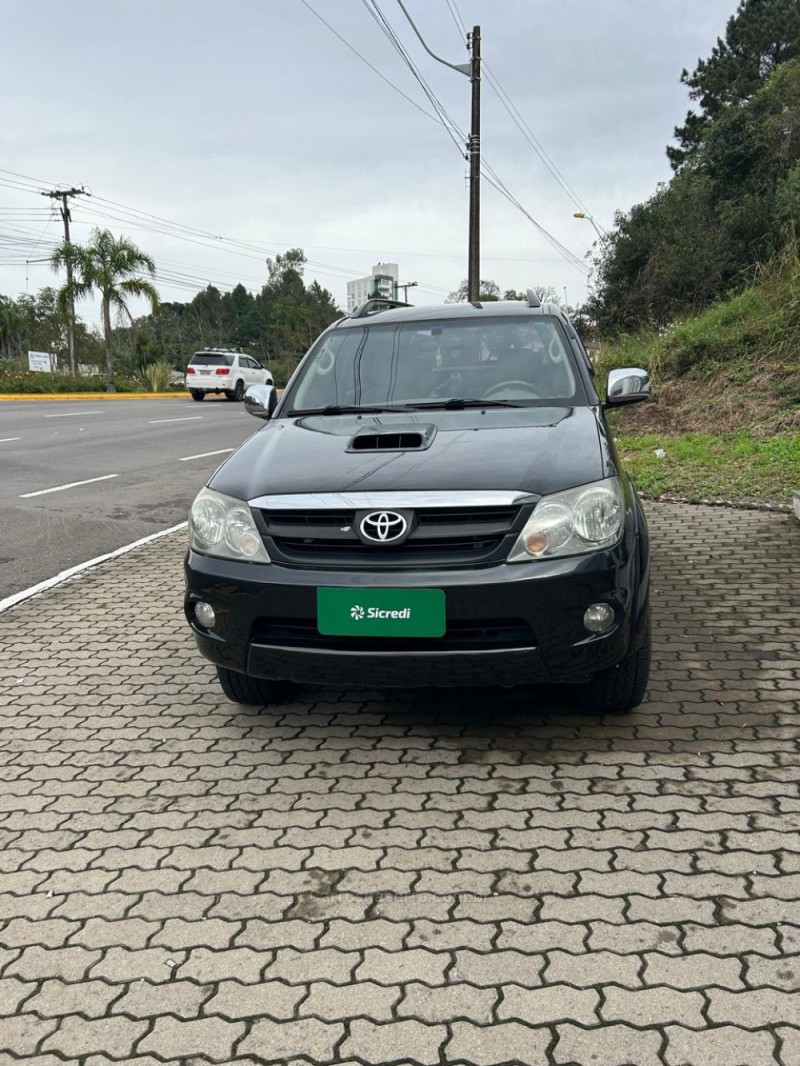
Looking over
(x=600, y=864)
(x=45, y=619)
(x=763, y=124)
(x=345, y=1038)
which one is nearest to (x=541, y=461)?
(x=600, y=864)

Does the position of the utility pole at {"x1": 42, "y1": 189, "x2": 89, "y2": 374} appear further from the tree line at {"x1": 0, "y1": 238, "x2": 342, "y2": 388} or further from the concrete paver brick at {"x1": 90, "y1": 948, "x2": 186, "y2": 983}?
the concrete paver brick at {"x1": 90, "y1": 948, "x2": 186, "y2": 983}

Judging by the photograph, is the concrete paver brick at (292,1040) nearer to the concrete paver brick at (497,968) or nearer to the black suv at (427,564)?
the concrete paver brick at (497,968)

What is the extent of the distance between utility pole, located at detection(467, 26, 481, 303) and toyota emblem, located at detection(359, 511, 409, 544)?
1906 cm

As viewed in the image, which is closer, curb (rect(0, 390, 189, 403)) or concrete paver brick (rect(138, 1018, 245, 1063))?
concrete paver brick (rect(138, 1018, 245, 1063))

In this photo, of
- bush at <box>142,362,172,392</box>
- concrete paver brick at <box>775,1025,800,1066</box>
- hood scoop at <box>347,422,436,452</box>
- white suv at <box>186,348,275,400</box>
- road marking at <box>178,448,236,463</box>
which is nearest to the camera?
concrete paver brick at <box>775,1025,800,1066</box>

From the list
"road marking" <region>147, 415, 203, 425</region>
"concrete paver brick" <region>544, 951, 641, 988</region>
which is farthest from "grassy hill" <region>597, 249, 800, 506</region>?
"road marking" <region>147, 415, 203, 425</region>

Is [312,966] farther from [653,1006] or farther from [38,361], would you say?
[38,361]

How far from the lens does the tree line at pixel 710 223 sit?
2242cm

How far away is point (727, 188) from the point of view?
24.6 m

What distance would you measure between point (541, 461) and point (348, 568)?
2.71 feet

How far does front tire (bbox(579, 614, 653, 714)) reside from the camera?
3.47 meters

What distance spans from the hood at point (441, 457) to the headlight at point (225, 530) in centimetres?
6

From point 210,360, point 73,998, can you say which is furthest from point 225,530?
point 210,360

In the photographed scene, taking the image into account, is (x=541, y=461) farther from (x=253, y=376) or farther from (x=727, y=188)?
(x=253, y=376)
